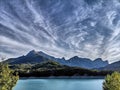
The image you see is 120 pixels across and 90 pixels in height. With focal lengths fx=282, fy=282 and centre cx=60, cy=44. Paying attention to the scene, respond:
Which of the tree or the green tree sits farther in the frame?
the tree

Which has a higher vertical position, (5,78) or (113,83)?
(113,83)

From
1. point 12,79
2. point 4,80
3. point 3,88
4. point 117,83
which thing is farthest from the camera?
point 117,83

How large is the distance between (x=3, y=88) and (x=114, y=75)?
69.9ft

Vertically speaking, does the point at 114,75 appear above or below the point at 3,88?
above

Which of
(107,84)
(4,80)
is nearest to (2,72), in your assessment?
(4,80)

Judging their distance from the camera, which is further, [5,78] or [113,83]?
[113,83]

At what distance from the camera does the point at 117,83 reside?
45.4m

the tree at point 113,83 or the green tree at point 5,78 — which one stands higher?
the tree at point 113,83

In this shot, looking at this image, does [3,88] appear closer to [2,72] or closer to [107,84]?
[2,72]

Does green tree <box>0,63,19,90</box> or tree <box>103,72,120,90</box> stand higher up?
tree <box>103,72,120,90</box>

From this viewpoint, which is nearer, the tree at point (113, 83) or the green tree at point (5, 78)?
the green tree at point (5, 78)

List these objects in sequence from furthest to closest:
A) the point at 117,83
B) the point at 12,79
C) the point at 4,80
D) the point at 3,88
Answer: the point at 117,83 → the point at 12,79 → the point at 4,80 → the point at 3,88

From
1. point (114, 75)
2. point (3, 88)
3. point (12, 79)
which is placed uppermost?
point (114, 75)

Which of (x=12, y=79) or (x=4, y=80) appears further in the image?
(x=12, y=79)
